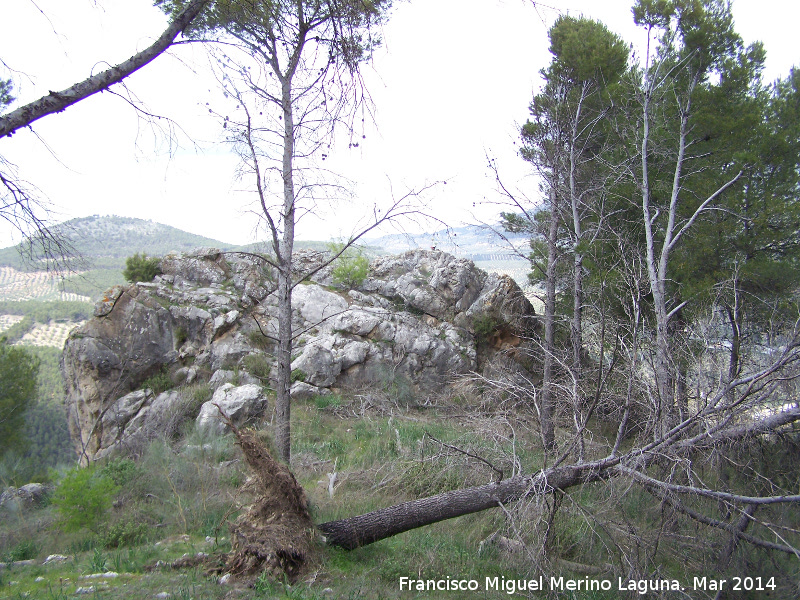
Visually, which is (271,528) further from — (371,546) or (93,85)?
(93,85)

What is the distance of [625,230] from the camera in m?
11.3

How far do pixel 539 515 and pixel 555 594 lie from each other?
0.84 metres

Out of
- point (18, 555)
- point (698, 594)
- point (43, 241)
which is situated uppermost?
point (43, 241)

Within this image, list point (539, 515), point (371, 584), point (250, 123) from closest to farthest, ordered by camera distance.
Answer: point (371, 584) → point (539, 515) → point (250, 123)

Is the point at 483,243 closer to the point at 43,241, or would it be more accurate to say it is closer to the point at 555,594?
the point at 555,594

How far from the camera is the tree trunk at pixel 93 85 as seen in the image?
2.57 meters

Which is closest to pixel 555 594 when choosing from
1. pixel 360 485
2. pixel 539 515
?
pixel 539 515

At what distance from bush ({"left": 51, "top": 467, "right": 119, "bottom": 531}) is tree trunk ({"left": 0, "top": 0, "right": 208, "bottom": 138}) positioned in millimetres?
3791

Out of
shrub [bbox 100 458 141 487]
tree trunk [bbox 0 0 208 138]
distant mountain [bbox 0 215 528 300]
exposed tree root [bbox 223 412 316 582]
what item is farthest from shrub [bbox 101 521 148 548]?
tree trunk [bbox 0 0 208 138]

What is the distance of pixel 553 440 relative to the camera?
716 centimetres

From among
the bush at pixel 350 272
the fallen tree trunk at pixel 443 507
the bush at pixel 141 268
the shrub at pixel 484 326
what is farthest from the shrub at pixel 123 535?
the bush at pixel 350 272

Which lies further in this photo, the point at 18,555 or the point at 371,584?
the point at 18,555

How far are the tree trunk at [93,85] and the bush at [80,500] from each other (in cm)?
379

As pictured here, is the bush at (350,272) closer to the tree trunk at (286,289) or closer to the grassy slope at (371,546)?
the grassy slope at (371,546)
